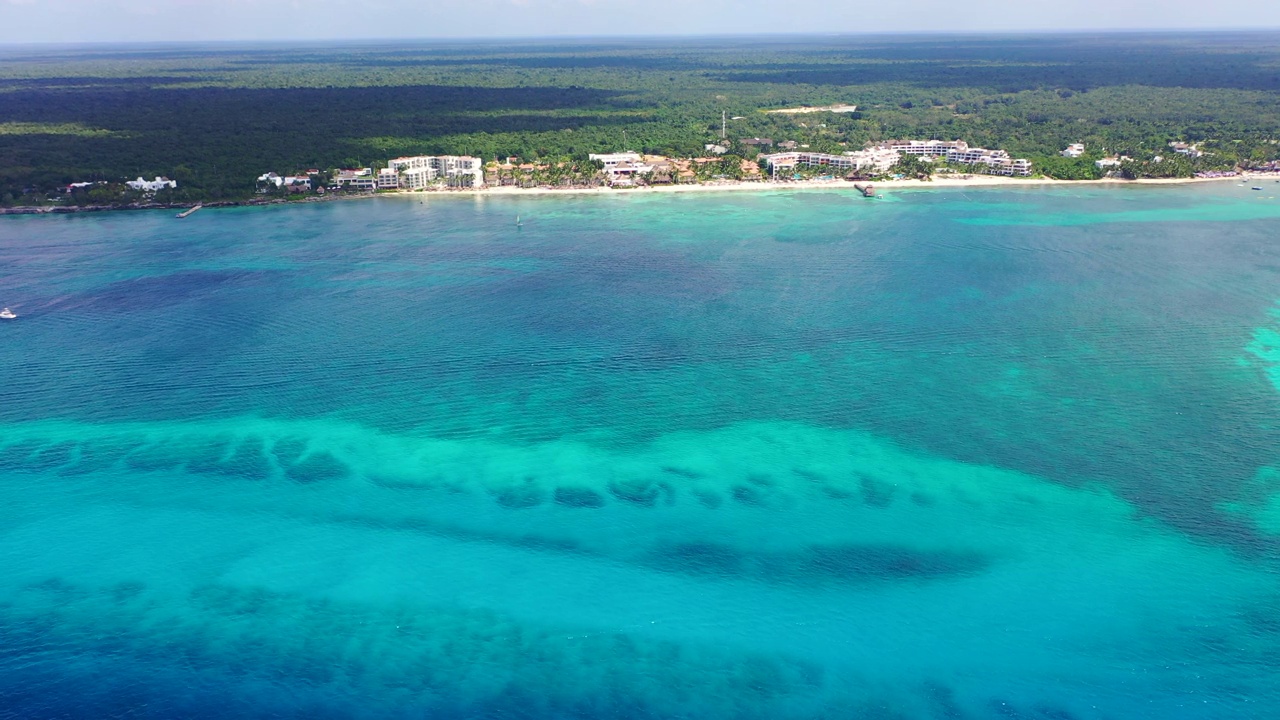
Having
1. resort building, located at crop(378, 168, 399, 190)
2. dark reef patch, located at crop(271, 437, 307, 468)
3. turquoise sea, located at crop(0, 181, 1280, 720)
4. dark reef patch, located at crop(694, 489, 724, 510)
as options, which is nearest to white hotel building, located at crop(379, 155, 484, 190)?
resort building, located at crop(378, 168, 399, 190)

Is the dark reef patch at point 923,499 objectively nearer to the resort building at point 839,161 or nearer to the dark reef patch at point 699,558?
the dark reef patch at point 699,558

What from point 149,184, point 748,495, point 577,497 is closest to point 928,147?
point 748,495

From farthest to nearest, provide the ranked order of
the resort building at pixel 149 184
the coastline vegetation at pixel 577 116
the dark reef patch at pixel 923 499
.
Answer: the coastline vegetation at pixel 577 116, the resort building at pixel 149 184, the dark reef patch at pixel 923 499

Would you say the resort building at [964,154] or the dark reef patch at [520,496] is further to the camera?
the resort building at [964,154]

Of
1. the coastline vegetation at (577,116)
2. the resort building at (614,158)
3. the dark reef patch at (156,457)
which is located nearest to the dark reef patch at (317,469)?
the dark reef patch at (156,457)

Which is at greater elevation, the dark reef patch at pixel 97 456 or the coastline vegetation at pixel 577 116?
the coastline vegetation at pixel 577 116

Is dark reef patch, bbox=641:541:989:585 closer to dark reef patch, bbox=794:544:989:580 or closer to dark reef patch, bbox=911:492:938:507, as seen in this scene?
dark reef patch, bbox=794:544:989:580
